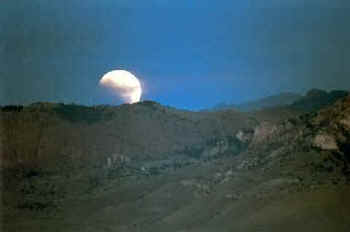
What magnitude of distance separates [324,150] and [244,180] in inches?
756

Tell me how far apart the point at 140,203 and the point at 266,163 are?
106 ft

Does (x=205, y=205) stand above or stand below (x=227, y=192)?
below

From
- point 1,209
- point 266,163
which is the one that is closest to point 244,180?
point 266,163

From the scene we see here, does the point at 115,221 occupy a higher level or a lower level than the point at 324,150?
lower

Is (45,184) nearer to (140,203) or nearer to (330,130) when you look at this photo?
(140,203)

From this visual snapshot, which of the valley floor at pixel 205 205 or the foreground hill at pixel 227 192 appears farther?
the foreground hill at pixel 227 192

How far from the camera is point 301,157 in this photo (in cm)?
14250

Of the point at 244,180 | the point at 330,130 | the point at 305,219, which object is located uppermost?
the point at 330,130

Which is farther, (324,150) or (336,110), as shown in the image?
(336,110)

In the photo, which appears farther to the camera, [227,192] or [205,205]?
[227,192]

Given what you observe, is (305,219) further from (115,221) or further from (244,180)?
(115,221)

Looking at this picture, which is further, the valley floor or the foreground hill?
the foreground hill

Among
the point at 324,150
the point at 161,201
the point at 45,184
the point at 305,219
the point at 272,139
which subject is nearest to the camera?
the point at 305,219

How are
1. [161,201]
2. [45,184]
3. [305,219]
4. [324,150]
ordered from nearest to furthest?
[305,219], [324,150], [161,201], [45,184]
